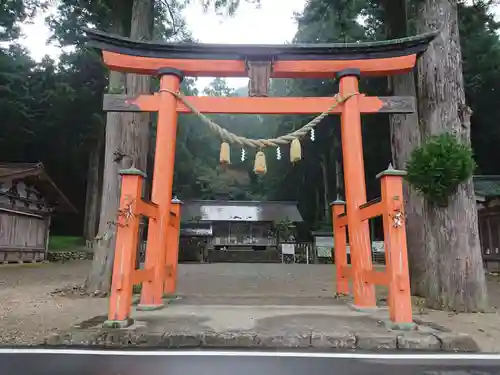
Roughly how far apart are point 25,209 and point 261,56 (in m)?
14.4

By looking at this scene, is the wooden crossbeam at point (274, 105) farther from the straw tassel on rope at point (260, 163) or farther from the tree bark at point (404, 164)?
the tree bark at point (404, 164)

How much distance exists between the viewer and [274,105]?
569 centimetres

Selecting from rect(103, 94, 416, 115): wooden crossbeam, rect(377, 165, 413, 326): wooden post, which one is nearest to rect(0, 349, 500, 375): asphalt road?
rect(377, 165, 413, 326): wooden post

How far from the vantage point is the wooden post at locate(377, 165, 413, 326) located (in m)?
4.05

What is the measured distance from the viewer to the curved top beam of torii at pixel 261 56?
5609 millimetres

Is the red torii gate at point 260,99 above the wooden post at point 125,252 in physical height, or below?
above

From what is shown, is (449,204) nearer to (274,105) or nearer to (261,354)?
(274,105)

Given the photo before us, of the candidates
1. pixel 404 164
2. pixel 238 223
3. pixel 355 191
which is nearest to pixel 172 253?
pixel 355 191

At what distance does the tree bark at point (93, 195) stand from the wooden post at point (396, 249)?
1824 centimetres

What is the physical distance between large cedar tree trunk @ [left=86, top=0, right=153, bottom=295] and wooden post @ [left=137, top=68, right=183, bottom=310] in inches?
79.0

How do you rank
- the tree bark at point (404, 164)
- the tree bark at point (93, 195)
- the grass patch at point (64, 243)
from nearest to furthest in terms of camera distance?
the tree bark at point (404, 164) → the grass patch at point (64, 243) → the tree bark at point (93, 195)

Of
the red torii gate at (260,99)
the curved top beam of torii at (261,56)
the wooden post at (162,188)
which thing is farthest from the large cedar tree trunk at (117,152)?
the wooden post at (162,188)

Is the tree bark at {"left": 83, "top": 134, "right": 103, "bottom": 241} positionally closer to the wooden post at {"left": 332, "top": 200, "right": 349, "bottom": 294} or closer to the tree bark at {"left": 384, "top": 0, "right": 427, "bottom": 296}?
the wooden post at {"left": 332, "top": 200, "right": 349, "bottom": 294}

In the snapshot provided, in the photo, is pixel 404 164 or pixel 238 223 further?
pixel 238 223
